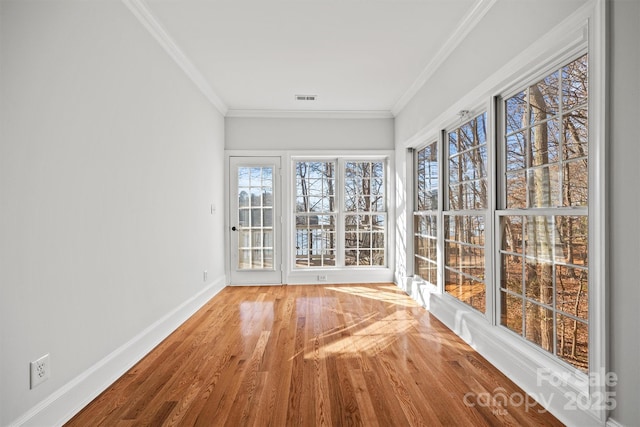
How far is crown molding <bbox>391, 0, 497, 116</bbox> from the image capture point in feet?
8.40

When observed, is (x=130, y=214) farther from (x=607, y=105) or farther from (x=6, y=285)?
(x=607, y=105)

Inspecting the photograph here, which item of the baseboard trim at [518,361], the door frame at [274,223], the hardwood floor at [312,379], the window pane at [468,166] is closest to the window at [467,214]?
the window pane at [468,166]

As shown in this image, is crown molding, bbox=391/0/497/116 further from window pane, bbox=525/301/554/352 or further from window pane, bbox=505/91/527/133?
window pane, bbox=525/301/554/352

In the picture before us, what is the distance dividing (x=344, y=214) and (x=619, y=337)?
4063 millimetres

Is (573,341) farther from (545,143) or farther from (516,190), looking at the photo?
(545,143)

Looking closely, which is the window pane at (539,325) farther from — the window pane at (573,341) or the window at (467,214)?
the window at (467,214)

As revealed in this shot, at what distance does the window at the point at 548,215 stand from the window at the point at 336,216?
2.95m

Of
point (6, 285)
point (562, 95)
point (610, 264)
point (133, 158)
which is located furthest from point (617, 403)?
point (133, 158)

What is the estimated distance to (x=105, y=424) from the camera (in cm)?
178

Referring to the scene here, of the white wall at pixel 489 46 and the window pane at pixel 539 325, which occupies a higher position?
the white wall at pixel 489 46

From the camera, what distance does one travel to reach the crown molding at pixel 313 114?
516 cm

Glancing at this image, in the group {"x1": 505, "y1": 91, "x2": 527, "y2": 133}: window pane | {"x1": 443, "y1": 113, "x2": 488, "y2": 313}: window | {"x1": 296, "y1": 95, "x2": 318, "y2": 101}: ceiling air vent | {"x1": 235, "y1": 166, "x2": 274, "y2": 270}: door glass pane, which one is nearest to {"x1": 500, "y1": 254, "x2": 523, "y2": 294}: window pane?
{"x1": 443, "y1": 113, "x2": 488, "y2": 313}: window

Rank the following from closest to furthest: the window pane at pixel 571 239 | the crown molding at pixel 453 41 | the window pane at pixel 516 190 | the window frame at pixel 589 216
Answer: the window frame at pixel 589 216, the window pane at pixel 571 239, the window pane at pixel 516 190, the crown molding at pixel 453 41

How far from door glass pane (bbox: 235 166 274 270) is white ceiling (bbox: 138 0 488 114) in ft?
4.22
